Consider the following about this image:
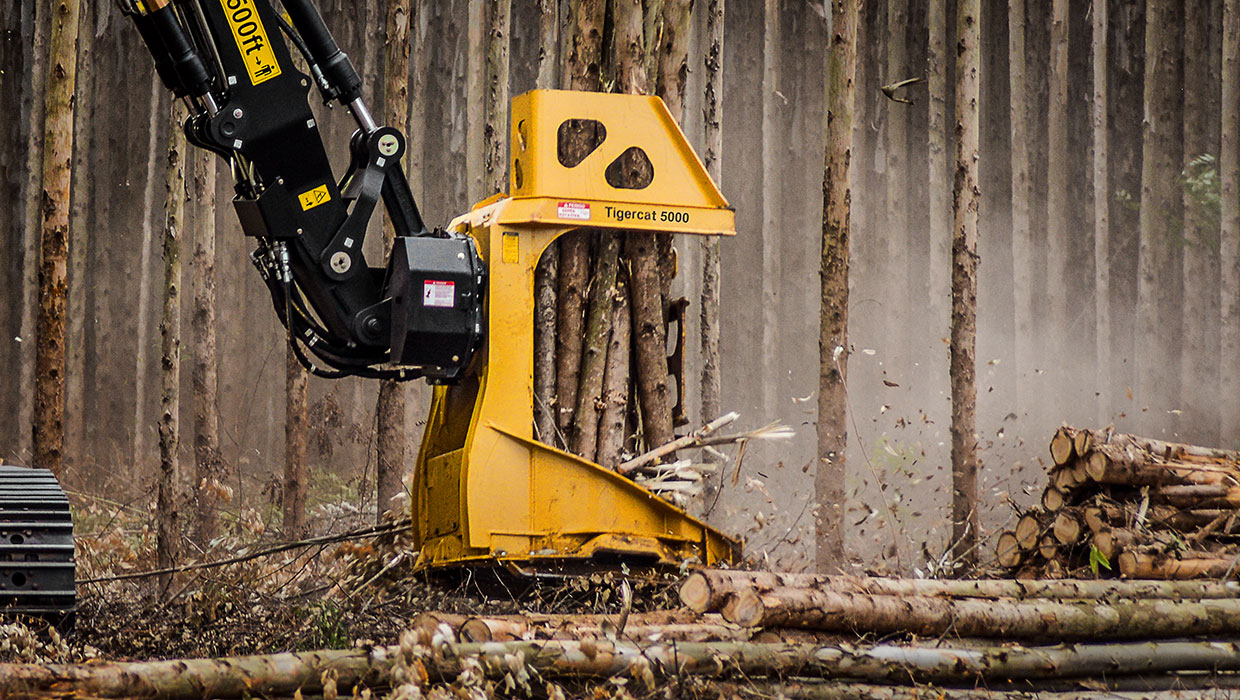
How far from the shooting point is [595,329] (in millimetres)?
6551

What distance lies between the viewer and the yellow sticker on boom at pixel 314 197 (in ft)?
19.2

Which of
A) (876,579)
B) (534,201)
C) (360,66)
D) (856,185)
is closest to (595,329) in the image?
(534,201)

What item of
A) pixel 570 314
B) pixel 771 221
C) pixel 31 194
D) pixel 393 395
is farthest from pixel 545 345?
pixel 771 221

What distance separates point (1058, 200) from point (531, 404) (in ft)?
52.3

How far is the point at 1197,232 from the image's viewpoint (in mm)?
20109

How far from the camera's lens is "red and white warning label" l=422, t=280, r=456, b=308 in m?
5.78

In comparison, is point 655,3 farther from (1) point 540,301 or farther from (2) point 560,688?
(2) point 560,688

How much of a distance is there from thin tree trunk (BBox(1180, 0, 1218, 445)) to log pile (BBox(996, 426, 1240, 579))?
530 inches

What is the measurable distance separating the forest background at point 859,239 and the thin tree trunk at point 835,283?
165 inches

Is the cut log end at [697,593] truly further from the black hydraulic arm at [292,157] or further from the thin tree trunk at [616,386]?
the black hydraulic arm at [292,157]

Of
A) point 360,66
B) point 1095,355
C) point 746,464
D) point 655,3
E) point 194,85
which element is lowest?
point 746,464

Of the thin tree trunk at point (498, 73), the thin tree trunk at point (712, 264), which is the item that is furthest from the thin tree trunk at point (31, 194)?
the thin tree trunk at point (712, 264)

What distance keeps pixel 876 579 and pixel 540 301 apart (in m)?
2.21

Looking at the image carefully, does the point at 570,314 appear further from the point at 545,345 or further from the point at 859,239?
the point at 859,239
